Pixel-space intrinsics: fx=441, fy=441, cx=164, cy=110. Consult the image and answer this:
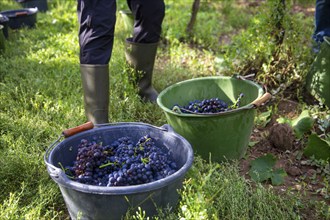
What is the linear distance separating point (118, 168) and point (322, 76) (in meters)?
1.74

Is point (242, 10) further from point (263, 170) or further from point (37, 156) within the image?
point (37, 156)

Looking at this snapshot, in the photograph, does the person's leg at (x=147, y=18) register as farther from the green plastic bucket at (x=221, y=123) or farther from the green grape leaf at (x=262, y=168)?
the green grape leaf at (x=262, y=168)

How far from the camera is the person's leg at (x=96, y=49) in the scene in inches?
93.0

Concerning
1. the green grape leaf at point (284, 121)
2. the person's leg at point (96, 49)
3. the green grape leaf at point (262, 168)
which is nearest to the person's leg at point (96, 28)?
the person's leg at point (96, 49)

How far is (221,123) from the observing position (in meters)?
2.40

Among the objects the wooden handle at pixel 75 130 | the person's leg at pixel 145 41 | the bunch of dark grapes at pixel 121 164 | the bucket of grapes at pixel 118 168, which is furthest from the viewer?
the person's leg at pixel 145 41

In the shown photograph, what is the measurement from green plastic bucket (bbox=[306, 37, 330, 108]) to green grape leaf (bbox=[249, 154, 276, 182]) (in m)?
0.79

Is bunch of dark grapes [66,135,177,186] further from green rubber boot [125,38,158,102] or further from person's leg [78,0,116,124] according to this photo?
green rubber boot [125,38,158,102]

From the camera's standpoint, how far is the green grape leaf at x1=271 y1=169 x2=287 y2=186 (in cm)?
238

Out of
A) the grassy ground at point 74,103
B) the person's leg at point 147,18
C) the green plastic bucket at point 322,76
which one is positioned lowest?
the grassy ground at point 74,103

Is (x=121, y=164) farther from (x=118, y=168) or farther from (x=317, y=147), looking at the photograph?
(x=317, y=147)

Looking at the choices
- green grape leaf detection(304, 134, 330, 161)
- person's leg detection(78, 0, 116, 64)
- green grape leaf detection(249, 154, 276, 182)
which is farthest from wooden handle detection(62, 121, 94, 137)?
green grape leaf detection(304, 134, 330, 161)

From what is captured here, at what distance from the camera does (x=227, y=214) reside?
2.04 metres

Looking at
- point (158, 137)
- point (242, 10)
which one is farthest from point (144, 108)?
point (242, 10)
